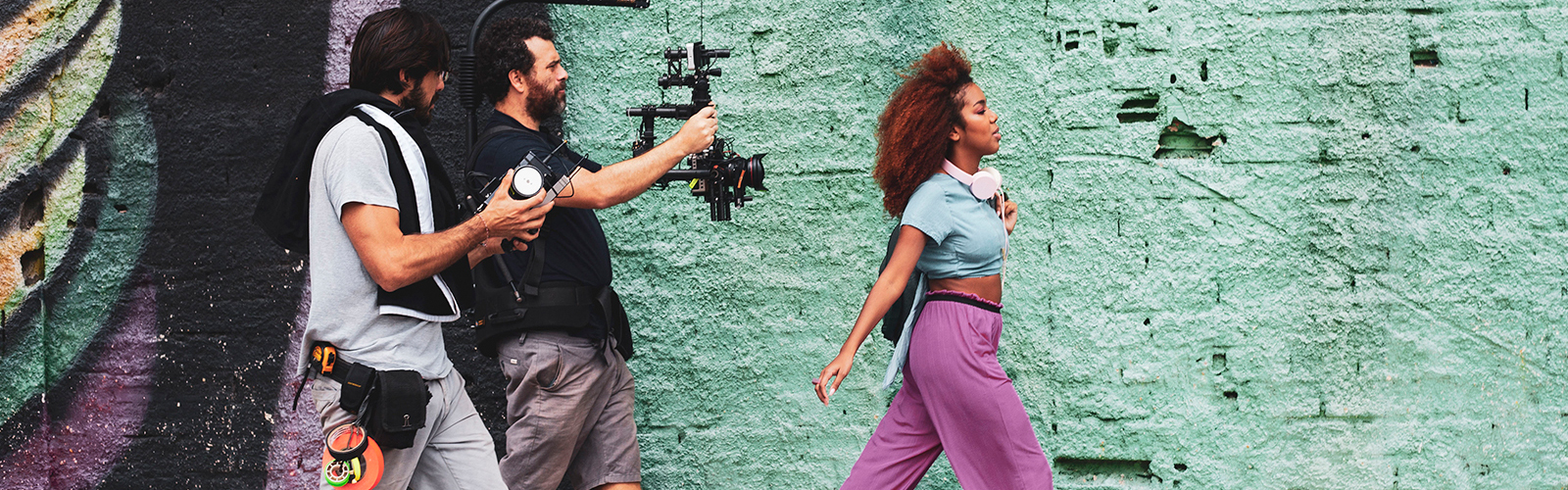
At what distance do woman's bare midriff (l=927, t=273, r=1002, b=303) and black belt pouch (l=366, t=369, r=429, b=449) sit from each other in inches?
A: 57.9

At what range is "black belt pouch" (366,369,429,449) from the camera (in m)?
2.53

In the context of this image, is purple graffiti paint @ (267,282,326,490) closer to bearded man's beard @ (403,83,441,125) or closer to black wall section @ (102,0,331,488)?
black wall section @ (102,0,331,488)

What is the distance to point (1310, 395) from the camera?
3.88m

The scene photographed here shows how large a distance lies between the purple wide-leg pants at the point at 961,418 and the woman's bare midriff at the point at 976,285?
0.18 ft

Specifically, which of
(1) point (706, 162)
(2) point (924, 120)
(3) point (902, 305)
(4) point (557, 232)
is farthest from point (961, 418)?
(4) point (557, 232)

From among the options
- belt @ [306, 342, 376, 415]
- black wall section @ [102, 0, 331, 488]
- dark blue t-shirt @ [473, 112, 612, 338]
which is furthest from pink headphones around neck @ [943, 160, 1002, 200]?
black wall section @ [102, 0, 331, 488]

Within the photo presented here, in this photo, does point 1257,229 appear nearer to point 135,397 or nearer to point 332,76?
point 332,76

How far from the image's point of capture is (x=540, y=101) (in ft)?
10.8

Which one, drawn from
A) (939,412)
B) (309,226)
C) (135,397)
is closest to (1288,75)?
(939,412)

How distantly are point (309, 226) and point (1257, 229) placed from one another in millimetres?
2932

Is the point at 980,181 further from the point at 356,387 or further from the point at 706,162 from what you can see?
the point at 356,387

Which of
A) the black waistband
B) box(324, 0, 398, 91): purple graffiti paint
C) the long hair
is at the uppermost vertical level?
box(324, 0, 398, 91): purple graffiti paint

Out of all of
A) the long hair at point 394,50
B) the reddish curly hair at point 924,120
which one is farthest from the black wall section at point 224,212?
the reddish curly hair at point 924,120

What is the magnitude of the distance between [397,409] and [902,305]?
1545 millimetres
